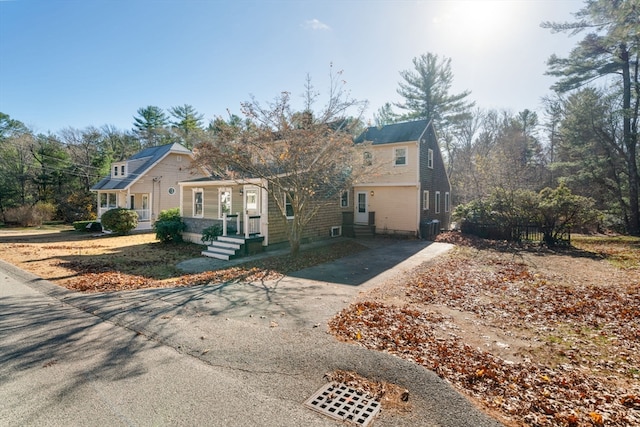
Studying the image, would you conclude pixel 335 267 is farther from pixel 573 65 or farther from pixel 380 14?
pixel 573 65

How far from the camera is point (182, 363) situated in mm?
3891

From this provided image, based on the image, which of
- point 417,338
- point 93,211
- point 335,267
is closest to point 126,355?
point 417,338

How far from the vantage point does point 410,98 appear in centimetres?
3098

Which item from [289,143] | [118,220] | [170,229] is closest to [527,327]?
[289,143]

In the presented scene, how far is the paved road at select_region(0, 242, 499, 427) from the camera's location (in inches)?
114

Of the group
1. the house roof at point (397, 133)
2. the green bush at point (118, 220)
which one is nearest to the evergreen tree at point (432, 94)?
the house roof at point (397, 133)

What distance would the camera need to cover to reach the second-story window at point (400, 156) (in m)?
18.3

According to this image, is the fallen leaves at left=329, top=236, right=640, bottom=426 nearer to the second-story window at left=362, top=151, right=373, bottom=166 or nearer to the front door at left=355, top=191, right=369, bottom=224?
the second-story window at left=362, top=151, right=373, bottom=166

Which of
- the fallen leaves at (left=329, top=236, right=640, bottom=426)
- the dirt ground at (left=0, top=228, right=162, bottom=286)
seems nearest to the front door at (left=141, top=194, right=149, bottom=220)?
the dirt ground at (left=0, top=228, right=162, bottom=286)

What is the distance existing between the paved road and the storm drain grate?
0.10 metres

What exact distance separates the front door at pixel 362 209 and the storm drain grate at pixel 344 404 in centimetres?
1616

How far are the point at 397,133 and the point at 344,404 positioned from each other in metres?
18.4

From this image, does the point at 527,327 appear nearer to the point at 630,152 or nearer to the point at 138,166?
the point at 630,152

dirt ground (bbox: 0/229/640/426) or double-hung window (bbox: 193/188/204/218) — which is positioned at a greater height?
double-hung window (bbox: 193/188/204/218)
